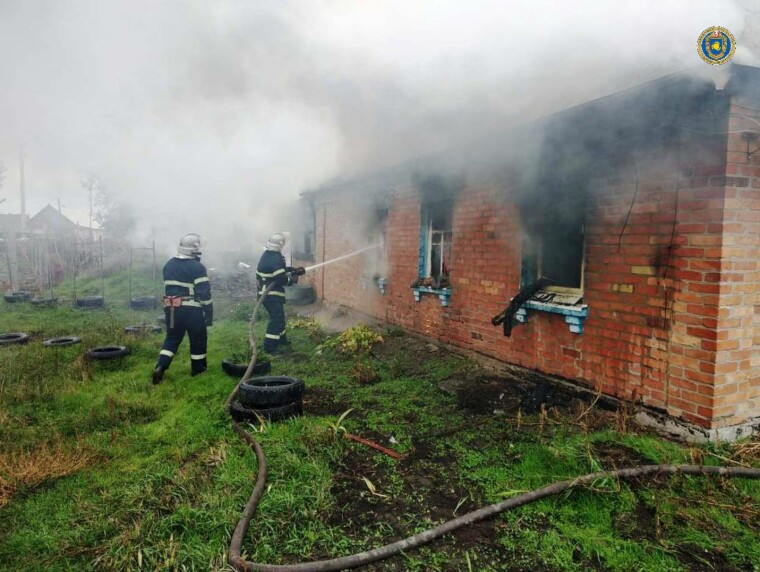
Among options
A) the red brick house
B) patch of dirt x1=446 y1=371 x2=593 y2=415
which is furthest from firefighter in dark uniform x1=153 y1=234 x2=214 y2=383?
the red brick house

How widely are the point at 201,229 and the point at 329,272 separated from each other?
11.2 metres

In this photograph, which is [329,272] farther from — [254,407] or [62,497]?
[62,497]

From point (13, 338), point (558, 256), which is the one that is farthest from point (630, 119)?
point (13, 338)

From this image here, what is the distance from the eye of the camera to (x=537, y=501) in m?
2.92

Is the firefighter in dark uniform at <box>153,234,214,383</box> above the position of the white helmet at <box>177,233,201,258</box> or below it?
below

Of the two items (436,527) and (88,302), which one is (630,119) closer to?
(436,527)

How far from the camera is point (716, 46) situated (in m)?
3.17

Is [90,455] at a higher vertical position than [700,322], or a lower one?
lower

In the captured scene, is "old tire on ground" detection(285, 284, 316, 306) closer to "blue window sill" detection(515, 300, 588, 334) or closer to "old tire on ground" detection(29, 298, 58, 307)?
"old tire on ground" detection(29, 298, 58, 307)

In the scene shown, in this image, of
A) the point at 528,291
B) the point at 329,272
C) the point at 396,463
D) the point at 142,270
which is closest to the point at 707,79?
the point at 528,291

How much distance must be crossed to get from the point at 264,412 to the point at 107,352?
12.1ft

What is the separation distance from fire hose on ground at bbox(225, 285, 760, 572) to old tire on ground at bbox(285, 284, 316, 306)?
9.30 meters

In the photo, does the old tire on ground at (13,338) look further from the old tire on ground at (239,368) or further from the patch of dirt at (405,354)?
the patch of dirt at (405,354)

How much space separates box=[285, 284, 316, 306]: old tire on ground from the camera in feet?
41.5
